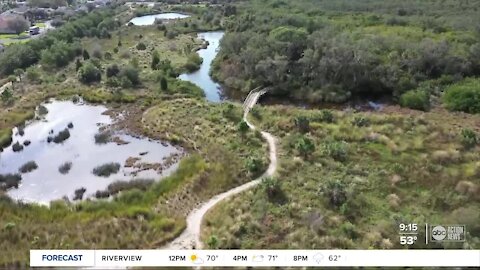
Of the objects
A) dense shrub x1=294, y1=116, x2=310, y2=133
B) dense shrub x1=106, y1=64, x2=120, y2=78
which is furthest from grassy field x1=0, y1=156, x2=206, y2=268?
dense shrub x1=106, y1=64, x2=120, y2=78

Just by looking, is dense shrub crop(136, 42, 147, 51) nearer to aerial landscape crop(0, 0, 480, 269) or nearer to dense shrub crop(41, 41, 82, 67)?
aerial landscape crop(0, 0, 480, 269)

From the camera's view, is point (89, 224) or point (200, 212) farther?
point (200, 212)

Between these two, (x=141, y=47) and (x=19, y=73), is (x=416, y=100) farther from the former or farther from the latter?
(x=19, y=73)

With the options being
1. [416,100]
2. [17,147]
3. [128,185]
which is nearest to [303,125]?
[416,100]

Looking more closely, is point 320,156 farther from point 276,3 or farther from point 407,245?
point 276,3

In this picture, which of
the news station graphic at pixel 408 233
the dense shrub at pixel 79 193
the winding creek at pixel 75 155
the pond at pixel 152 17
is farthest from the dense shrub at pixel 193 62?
the news station graphic at pixel 408 233

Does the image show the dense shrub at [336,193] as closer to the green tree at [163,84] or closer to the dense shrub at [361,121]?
the dense shrub at [361,121]
